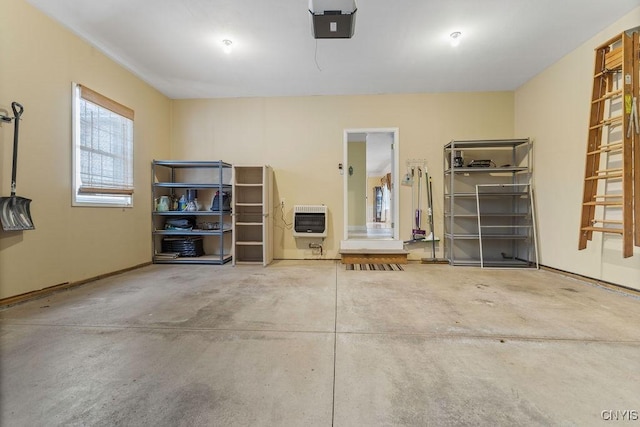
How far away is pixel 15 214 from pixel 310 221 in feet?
11.3

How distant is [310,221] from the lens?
4.62m

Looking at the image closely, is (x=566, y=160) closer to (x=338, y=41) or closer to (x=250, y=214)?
(x=338, y=41)

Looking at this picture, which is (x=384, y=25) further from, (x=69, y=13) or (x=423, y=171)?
(x=69, y=13)

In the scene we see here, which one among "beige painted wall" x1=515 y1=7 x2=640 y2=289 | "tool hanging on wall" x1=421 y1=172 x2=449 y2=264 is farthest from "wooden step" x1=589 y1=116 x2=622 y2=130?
"tool hanging on wall" x1=421 y1=172 x2=449 y2=264

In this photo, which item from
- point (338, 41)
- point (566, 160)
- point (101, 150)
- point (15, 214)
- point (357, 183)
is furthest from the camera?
point (357, 183)

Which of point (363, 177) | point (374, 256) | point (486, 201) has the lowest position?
point (374, 256)

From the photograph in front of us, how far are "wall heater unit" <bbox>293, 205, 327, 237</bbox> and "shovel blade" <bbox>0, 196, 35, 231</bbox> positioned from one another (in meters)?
3.16

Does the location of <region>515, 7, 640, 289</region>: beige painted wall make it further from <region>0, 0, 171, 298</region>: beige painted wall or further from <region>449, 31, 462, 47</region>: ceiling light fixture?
<region>0, 0, 171, 298</region>: beige painted wall

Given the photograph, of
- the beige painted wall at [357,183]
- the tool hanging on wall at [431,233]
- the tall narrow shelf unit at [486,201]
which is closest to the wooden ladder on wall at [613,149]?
the tall narrow shelf unit at [486,201]

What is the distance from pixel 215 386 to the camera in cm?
131

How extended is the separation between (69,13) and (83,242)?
2463mm

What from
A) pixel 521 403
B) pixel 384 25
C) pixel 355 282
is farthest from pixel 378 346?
pixel 384 25

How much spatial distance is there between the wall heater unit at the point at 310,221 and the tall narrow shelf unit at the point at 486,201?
2.12 metres

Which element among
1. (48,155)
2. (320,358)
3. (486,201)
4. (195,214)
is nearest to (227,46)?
(48,155)
